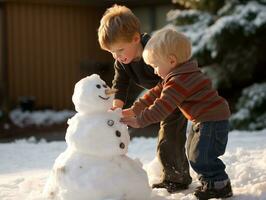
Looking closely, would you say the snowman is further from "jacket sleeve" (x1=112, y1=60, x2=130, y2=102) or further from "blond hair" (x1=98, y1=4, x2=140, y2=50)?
"jacket sleeve" (x1=112, y1=60, x2=130, y2=102)

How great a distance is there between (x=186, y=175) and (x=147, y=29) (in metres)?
9.21

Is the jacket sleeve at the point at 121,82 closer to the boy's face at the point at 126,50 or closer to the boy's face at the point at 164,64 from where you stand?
the boy's face at the point at 126,50

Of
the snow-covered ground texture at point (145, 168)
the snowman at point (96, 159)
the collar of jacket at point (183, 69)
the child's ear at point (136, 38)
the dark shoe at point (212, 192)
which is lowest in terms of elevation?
the snow-covered ground texture at point (145, 168)

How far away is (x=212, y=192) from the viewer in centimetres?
304

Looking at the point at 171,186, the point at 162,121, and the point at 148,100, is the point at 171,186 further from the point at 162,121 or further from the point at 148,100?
the point at 148,100

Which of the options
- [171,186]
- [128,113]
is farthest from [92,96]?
[171,186]

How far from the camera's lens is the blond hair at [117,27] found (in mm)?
3104

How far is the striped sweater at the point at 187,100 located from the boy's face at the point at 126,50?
35cm

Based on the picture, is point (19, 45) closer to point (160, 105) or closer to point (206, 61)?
point (206, 61)

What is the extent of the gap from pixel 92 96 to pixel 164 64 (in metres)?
0.43

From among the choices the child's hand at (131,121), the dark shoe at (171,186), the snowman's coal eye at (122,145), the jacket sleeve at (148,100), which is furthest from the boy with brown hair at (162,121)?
the snowman's coal eye at (122,145)

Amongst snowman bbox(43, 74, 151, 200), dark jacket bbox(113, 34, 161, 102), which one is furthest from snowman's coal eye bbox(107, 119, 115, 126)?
dark jacket bbox(113, 34, 161, 102)

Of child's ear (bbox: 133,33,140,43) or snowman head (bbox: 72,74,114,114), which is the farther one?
child's ear (bbox: 133,33,140,43)

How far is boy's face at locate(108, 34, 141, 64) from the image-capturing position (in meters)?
3.18
